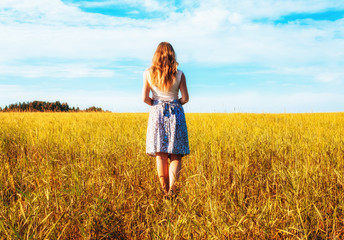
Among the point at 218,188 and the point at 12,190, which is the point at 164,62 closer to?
the point at 218,188

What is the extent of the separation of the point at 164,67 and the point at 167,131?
2.78 feet

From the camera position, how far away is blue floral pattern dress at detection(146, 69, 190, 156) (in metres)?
3.43

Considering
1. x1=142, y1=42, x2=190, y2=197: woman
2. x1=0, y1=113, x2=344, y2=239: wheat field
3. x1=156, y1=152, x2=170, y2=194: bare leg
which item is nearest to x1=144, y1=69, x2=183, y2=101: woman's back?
x1=142, y1=42, x2=190, y2=197: woman

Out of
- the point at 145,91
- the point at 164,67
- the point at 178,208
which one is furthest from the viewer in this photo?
the point at 145,91

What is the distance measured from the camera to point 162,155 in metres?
3.53

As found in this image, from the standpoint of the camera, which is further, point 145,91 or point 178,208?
point 145,91

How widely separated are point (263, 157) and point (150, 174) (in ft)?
6.11

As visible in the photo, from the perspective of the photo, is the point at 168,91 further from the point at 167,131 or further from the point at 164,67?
the point at 167,131

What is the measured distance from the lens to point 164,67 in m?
3.47

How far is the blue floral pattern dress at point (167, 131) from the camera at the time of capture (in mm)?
3434

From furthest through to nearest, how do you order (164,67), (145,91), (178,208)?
(145,91), (164,67), (178,208)

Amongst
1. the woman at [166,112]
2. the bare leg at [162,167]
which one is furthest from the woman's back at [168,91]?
the bare leg at [162,167]

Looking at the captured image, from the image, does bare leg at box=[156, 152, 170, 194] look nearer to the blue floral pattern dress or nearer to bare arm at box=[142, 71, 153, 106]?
the blue floral pattern dress

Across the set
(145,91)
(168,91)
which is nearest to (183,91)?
(168,91)
